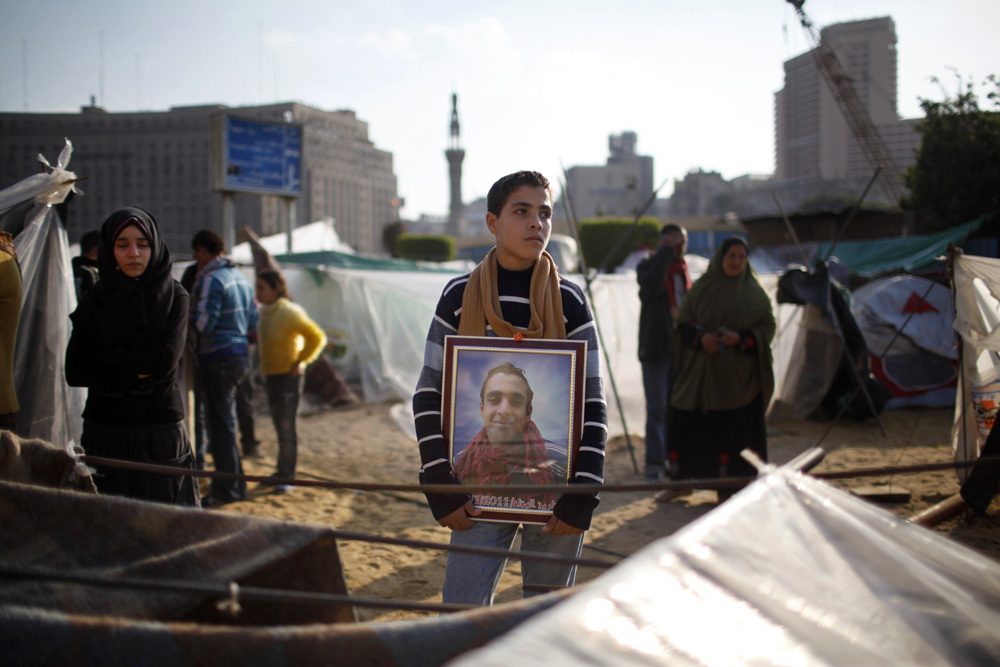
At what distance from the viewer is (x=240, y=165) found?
10219mm

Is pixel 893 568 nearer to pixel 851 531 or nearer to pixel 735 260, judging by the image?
pixel 851 531

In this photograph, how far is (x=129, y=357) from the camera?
251cm

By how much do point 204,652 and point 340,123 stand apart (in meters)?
84.7

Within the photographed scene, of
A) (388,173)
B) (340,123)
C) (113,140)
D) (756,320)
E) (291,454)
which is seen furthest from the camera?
(388,173)

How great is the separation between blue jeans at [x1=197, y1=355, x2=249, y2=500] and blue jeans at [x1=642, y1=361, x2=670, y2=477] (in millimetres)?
2997

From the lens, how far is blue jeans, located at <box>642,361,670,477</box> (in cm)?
533

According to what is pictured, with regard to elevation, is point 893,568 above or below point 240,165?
below

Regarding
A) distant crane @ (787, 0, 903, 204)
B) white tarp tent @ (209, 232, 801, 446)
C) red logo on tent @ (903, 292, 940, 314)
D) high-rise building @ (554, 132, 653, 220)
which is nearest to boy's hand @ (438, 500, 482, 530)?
white tarp tent @ (209, 232, 801, 446)

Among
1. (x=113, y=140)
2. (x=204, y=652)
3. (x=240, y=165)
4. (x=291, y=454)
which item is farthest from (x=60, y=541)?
(x=113, y=140)

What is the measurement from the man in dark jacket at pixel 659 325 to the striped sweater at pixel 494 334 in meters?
3.33

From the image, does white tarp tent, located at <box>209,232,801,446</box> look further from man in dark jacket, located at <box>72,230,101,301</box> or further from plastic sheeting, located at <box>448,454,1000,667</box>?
plastic sheeting, located at <box>448,454,1000,667</box>

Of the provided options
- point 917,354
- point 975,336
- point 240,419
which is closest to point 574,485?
point 975,336

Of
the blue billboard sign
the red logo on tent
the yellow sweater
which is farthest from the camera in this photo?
the blue billboard sign

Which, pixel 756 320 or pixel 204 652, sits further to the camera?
pixel 756 320
